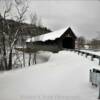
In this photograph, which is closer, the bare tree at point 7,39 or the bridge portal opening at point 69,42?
the bare tree at point 7,39

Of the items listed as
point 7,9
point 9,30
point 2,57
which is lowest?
point 2,57

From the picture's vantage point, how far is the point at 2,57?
18.7 metres

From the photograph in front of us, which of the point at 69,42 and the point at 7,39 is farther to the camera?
the point at 69,42

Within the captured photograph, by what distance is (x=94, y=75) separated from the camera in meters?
6.39

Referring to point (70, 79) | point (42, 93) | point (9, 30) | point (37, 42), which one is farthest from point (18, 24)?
point (37, 42)

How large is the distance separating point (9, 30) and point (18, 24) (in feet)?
5.59

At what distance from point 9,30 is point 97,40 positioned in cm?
7186

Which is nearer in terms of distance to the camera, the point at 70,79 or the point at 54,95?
the point at 54,95

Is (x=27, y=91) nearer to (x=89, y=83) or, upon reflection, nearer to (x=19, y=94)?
(x=19, y=94)

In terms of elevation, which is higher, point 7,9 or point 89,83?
point 7,9

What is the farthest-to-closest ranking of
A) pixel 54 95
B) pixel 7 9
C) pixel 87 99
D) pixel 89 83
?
1. pixel 7 9
2. pixel 89 83
3. pixel 54 95
4. pixel 87 99

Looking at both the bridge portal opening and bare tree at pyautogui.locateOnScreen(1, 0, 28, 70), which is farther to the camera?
the bridge portal opening

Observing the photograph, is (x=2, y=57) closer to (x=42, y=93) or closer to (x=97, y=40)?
(x=42, y=93)

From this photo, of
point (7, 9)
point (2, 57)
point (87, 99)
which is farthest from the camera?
point (7, 9)
